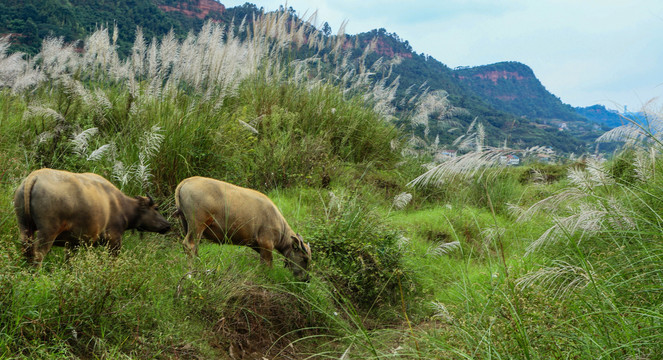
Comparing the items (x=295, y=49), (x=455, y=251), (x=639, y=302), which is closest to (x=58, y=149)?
(x=455, y=251)

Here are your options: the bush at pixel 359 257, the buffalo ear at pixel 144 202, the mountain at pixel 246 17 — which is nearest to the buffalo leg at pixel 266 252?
the bush at pixel 359 257

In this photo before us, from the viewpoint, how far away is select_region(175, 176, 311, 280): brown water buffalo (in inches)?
174

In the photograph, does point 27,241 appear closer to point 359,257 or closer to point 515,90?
point 359,257

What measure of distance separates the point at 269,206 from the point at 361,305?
1471 millimetres

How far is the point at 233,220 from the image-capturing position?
15.3 ft

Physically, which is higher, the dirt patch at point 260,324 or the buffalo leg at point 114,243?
the buffalo leg at point 114,243

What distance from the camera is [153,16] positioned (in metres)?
21.3

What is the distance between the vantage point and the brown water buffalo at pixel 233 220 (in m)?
4.41

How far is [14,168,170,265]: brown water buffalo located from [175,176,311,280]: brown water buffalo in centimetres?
55

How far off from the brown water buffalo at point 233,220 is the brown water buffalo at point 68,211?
0.55m

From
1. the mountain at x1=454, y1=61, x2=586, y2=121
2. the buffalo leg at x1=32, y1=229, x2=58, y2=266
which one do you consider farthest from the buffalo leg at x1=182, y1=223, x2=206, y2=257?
the mountain at x1=454, y1=61, x2=586, y2=121

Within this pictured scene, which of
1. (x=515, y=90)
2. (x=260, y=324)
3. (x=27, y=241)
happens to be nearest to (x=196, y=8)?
(x=27, y=241)

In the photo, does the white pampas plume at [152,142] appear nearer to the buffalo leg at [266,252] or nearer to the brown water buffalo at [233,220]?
the brown water buffalo at [233,220]

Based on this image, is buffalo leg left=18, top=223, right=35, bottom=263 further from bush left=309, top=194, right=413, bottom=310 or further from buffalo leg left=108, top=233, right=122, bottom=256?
bush left=309, top=194, right=413, bottom=310
